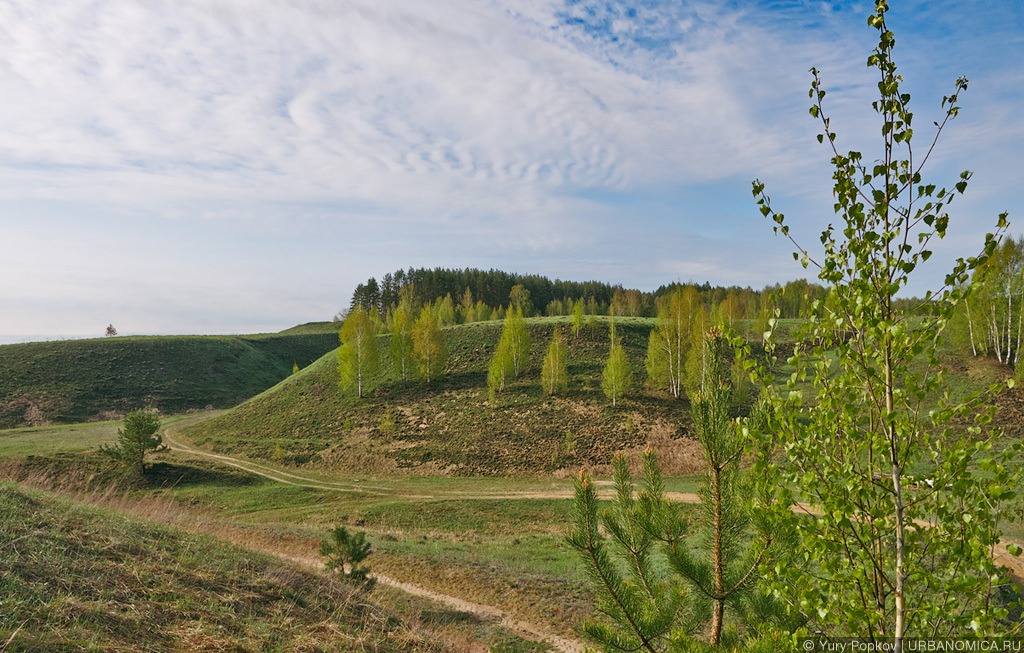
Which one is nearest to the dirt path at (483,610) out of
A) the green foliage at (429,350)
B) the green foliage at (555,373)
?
the green foliage at (555,373)

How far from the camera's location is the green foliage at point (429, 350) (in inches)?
2018

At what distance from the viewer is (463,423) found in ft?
143

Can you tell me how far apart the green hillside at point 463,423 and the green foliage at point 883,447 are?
3331cm

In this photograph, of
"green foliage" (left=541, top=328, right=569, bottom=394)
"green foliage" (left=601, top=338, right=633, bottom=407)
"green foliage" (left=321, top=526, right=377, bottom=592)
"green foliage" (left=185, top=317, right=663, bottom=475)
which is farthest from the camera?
"green foliage" (left=541, top=328, right=569, bottom=394)

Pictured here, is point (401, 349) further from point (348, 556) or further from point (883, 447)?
point (883, 447)

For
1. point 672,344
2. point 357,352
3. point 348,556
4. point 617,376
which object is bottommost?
point 348,556

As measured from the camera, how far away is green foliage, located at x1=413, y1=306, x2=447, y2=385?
51250 mm

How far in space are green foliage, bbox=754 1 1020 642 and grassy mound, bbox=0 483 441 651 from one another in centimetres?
755

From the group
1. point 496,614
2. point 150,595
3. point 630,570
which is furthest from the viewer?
point 496,614

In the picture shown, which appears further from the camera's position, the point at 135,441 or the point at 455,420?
the point at 455,420

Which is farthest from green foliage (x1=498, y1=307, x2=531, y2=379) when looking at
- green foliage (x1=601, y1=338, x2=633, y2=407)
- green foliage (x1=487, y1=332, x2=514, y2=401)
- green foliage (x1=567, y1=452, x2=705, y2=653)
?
green foliage (x1=567, y1=452, x2=705, y2=653)

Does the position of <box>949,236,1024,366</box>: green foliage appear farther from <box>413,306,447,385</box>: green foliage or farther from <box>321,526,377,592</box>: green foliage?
<box>321,526,377,592</box>: green foliage

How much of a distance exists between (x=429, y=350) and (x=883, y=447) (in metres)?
49.3

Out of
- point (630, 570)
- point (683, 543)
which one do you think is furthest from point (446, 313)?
point (683, 543)
